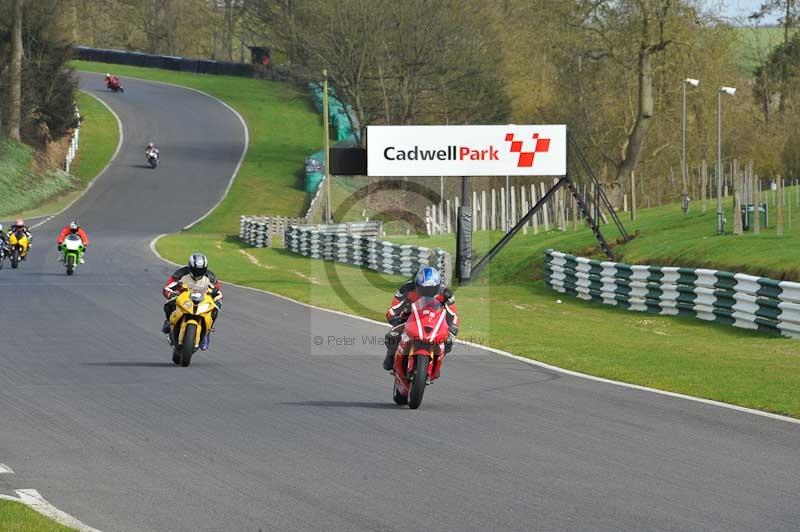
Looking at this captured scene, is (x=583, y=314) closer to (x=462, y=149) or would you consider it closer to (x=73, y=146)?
(x=462, y=149)

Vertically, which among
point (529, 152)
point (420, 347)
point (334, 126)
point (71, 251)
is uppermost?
point (334, 126)

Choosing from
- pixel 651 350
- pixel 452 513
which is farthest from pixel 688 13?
pixel 452 513

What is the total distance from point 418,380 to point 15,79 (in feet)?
195

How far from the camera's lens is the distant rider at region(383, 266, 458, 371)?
516 inches

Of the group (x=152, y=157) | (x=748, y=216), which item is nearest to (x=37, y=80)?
(x=152, y=157)

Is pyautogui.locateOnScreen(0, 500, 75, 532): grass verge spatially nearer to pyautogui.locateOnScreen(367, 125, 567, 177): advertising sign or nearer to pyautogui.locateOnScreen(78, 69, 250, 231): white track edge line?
pyautogui.locateOnScreen(367, 125, 567, 177): advertising sign

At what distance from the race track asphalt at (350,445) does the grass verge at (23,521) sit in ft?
0.94

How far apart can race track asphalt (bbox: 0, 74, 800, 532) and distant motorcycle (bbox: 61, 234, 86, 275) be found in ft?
42.1

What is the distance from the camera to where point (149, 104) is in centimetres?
8900

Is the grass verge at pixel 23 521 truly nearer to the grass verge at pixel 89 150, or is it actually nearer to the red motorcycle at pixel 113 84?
the grass verge at pixel 89 150

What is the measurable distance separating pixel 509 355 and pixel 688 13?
34.1m

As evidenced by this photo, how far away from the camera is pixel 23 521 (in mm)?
8195

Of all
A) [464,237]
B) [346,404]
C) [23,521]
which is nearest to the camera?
[23,521]

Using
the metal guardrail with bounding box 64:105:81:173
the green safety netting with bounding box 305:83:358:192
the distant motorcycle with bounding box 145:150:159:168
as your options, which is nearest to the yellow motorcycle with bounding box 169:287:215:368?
the green safety netting with bounding box 305:83:358:192
